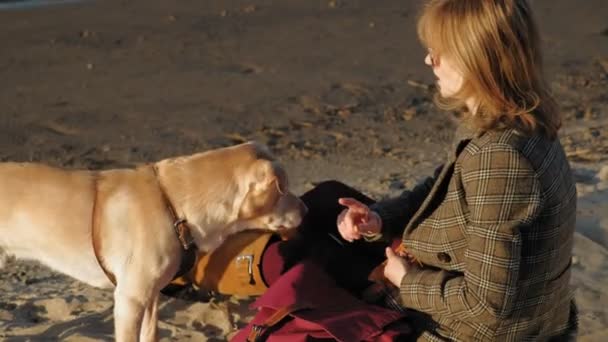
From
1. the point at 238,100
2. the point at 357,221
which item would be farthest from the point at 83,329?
the point at 238,100

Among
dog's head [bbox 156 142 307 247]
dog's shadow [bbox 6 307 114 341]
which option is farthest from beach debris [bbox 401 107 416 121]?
dog's shadow [bbox 6 307 114 341]

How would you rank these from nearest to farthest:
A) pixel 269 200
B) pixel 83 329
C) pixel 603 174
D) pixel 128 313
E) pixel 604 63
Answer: pixel 128 313, pixel 269 200, pixel 83 329, pixel 603 174, pixel 604 63

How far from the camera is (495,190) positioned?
9.17 feet

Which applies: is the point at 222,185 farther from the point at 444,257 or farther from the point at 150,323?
the point at 444,257

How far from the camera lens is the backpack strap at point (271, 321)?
3186 mm

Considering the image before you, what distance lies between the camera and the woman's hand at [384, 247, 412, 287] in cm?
323

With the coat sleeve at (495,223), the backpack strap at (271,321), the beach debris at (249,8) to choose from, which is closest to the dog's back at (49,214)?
the backpack strap at (271,321)

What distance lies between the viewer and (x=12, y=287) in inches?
183

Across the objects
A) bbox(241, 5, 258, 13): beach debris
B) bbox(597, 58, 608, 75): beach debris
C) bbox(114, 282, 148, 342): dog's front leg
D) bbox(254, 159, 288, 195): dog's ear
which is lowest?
bbox(597, 58, 608, 75): beach debris

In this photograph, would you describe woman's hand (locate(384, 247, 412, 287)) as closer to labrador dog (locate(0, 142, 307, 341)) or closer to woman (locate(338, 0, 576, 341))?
woman (locate(338, 0, 576, 341))

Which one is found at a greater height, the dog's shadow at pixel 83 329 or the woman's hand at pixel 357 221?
the woman's hand at pixel 357 221

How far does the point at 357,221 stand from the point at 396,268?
0.31 m

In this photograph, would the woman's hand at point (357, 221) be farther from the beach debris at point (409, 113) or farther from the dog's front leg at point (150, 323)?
the beach debris at point (409, 113)

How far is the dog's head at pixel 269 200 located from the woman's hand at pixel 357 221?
0.49 meters
